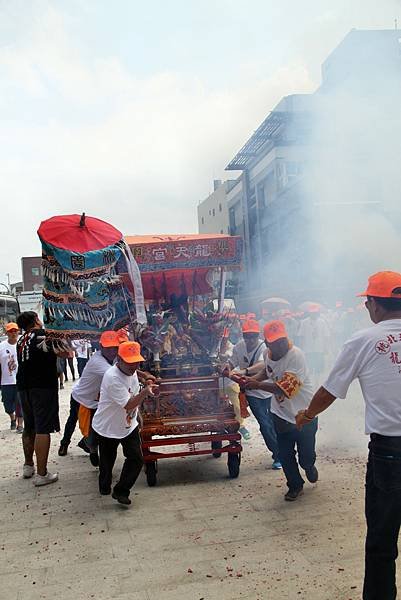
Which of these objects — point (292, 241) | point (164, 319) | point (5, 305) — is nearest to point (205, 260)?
point (164, 319)

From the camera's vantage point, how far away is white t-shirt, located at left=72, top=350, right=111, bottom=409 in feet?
17.4

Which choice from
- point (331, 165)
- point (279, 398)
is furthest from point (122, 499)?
point (331, 165)

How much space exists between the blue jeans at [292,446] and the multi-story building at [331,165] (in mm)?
7431

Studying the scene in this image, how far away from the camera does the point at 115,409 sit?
4.52 metres

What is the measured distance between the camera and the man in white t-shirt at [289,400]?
443 centimetres

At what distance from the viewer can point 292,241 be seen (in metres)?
20.7

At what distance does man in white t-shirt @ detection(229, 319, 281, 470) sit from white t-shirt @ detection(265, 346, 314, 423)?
0.86m

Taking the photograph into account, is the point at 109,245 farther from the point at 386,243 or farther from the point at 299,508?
the point at 386,243

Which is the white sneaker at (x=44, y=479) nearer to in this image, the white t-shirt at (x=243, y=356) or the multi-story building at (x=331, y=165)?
the white t-shirt at (x=243, y=356)

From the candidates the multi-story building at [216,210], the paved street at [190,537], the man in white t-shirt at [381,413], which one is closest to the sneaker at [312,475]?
the paved street at [190,537]

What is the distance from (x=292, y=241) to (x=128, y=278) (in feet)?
53.2

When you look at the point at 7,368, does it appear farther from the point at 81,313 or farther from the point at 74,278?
the point at 74,278

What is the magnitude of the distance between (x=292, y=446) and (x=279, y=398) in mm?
393

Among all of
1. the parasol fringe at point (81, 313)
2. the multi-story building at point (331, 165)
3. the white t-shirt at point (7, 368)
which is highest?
the multi-story building at point (331, 165)
